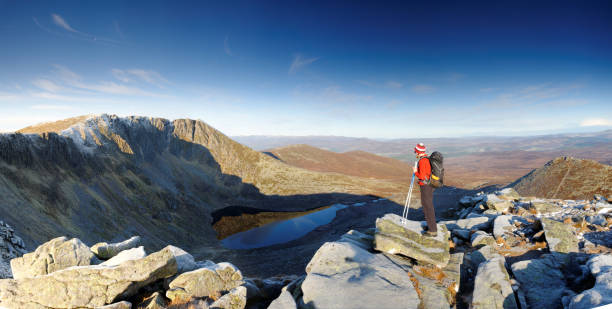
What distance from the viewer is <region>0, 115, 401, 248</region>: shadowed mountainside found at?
28.8 m

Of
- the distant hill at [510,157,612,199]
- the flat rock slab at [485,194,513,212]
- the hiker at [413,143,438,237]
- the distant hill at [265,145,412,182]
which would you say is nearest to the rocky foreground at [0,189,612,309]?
the hiker at [413,143,438,237]

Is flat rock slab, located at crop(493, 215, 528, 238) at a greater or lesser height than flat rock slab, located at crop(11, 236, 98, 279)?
lesser

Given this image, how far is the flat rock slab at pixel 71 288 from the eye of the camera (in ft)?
25.5

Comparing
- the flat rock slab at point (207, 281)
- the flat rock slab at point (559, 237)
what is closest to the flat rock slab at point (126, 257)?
the flat rock slab at point (207, 281)

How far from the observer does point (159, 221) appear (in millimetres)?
45156

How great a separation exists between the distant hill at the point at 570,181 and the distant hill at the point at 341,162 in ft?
351

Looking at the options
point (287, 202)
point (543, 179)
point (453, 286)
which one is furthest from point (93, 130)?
point (543, 179)

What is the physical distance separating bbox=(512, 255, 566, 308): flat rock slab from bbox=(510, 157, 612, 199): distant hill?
26.0 m

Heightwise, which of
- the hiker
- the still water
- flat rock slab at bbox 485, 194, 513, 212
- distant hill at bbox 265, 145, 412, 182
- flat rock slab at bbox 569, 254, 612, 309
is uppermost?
the hiker

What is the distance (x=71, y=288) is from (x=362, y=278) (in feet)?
33.8

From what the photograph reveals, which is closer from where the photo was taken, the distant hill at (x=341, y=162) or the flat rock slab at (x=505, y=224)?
the flat rock slab at (x=505, y=224)

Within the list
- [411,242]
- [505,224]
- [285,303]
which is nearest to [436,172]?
[411,242]

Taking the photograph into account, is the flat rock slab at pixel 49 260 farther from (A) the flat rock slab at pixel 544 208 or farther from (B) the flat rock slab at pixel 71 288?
(A) the flat rock slab at pixel 544 208

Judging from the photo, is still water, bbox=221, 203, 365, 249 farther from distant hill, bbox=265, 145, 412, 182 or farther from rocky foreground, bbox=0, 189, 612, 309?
distant hill, bbox=265, 145, 412, 182
